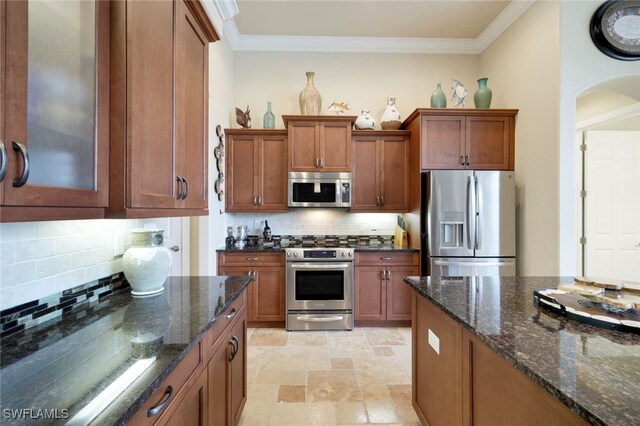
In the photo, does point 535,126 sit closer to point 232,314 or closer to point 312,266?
point 312,266

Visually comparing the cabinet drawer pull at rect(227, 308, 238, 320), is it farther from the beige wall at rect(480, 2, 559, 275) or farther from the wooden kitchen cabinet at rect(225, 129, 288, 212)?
the beige wall at rect(480, 2, 559, 275)

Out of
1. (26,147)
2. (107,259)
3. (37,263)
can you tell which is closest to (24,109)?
(26,147)

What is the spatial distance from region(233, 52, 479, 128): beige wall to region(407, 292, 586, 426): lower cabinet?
311 centimetres

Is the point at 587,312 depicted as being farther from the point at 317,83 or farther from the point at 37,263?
the point at 317,83

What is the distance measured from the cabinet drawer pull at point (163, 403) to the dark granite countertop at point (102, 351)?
71 mm

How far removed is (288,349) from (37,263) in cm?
225

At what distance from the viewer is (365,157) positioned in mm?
3672

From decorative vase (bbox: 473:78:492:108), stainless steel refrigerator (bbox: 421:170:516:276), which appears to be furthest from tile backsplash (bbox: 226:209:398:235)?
decorative vase (bbox: 473:78:492:108)

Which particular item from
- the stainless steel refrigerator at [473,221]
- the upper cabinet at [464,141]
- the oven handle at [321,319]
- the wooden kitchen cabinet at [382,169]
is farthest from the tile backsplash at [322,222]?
the oven handle at [321,319]

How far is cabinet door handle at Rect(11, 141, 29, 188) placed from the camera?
0.71 m

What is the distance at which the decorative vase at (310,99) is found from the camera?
3668mm

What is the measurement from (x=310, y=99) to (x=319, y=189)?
118cm

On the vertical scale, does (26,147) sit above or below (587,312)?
above

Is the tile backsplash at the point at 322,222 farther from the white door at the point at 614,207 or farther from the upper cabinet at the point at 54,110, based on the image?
the upper cabinet at the point at 54,110
